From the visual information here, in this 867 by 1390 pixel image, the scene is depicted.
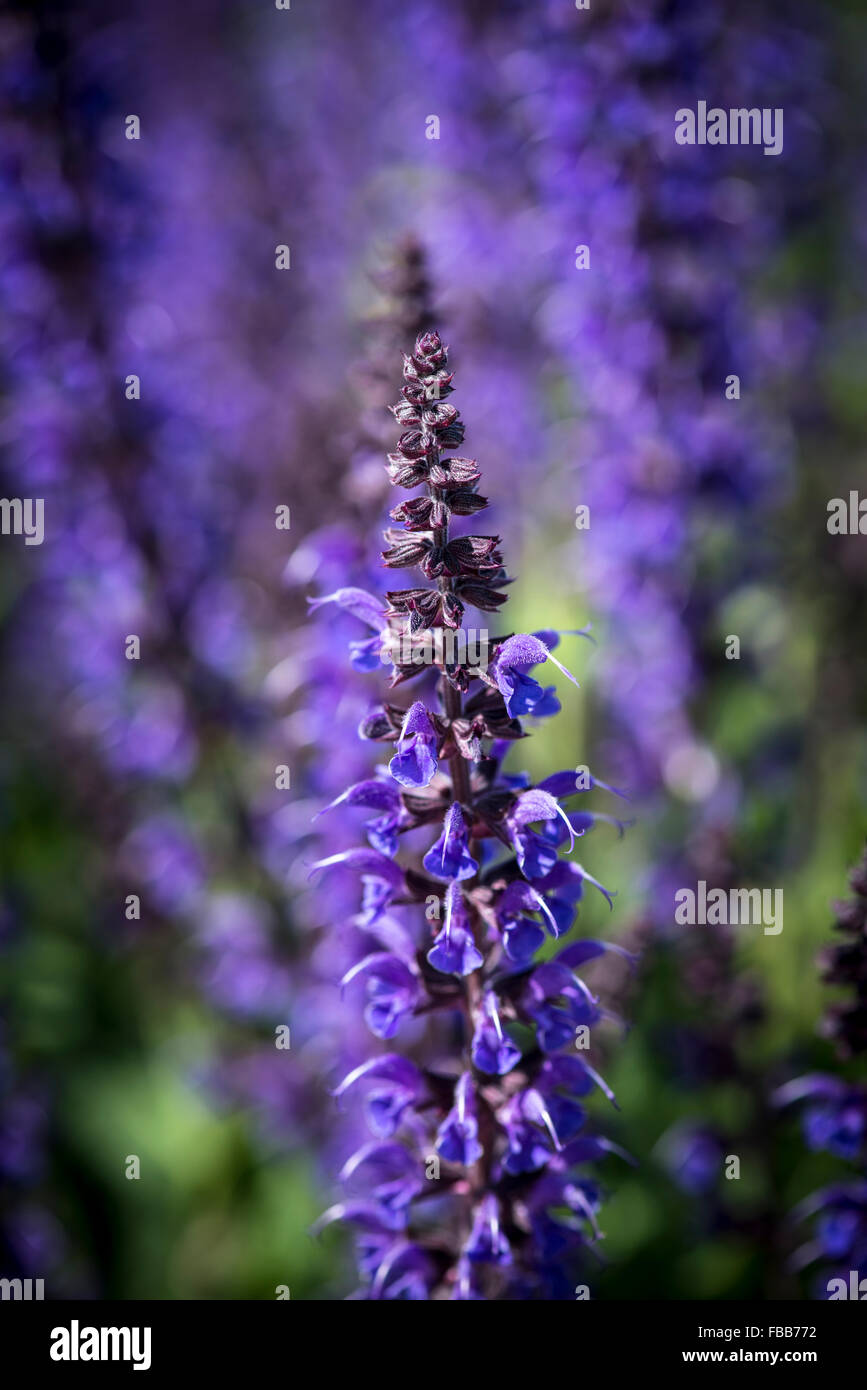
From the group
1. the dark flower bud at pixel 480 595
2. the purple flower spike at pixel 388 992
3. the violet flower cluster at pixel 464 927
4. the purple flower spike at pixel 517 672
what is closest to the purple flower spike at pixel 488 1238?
the violet flower cluster at pixel 464 927

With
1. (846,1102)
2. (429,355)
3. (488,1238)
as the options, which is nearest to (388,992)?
(488,1238)

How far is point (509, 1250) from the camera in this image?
346 cm

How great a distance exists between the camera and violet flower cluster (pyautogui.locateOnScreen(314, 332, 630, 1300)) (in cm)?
305

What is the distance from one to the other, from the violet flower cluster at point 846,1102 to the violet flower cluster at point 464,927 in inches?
33.3

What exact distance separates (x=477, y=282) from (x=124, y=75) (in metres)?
3.40

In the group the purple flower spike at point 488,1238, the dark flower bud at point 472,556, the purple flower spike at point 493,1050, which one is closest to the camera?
the dark flower bud at point 472,556

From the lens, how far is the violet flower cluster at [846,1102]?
150 inches

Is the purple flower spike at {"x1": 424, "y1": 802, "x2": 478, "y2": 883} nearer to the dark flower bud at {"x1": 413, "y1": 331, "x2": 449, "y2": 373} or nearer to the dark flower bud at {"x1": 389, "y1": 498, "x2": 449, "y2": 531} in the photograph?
the dark flower bud at {"x1": 389, "y1": 498, "x2": 449, "y2": 531}

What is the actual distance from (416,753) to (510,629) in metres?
4.28

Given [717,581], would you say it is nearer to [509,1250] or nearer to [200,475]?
[200,475]

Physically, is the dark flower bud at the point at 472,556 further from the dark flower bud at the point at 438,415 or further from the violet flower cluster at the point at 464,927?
the dark flower bud at the point at 438,415

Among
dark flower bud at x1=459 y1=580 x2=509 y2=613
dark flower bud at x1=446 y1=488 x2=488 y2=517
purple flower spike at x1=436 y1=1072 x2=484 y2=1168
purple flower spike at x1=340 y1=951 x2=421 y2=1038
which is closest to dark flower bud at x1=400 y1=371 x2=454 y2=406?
dark flower bud at x1=446 y1=488 x2=488 y2=517
